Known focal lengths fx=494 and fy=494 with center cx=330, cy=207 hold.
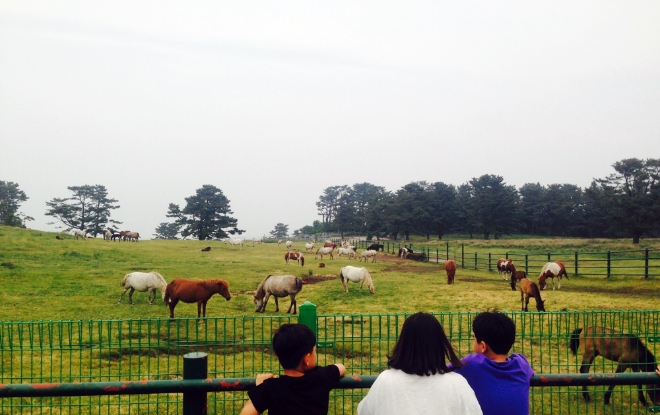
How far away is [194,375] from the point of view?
124 inches

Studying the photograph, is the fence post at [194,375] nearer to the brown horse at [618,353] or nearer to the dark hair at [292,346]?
the dark hair at [292,346]

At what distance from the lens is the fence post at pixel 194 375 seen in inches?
124

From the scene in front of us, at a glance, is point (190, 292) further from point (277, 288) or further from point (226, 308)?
point (277, 288)

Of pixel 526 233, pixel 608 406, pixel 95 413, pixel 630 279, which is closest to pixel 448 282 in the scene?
pixel 630 279

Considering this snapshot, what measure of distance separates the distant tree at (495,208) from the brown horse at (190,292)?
68968mm

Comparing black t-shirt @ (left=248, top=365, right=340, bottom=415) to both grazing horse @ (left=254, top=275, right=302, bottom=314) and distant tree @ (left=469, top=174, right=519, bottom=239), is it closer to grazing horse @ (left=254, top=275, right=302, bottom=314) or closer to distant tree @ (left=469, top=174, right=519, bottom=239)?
grazing horse @ (left=254, top=275, right=302, bottom=314)

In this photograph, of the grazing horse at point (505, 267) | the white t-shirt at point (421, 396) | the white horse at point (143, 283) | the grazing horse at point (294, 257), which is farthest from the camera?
the grazing horse at point (294, 257)

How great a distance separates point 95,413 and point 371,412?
18.9 feet

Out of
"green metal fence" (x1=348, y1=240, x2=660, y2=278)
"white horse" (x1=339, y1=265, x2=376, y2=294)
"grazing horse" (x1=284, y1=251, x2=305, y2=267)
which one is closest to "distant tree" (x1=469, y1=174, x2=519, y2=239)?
"green metal fence" (x1=348, y1=240, x2=660, y2=278)

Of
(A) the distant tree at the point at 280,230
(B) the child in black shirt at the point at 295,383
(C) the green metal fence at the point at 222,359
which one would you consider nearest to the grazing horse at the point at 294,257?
(C) the green metal fence at the point at 222,359

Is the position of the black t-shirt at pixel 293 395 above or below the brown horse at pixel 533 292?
above

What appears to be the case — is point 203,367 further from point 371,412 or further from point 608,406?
point 608,406

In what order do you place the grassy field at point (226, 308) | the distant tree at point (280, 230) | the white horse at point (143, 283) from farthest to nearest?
the distant tree at point (280, 230)
the white horse at point (143, 283)
the grassy field at point (226, 308)

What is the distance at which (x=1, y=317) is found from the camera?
14.2 m
